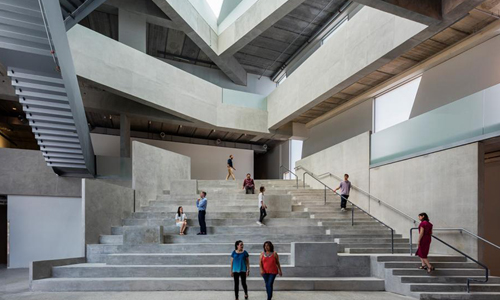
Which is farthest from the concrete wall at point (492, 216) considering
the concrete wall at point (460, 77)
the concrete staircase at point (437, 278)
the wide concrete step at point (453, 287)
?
the wide concrete step at point (453, 287)

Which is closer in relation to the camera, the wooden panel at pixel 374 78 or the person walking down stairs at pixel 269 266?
the person walking down stairs at pixel 269 266

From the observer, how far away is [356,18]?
1362 centimetres

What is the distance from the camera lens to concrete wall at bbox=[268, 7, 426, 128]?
11.7 meters

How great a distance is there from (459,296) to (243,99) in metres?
15.3

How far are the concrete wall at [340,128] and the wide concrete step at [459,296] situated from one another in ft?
31.2

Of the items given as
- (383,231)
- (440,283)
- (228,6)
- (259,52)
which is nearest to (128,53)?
(228,6)

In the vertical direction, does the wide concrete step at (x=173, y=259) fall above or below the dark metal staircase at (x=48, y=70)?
below

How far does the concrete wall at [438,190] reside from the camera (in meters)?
9.70

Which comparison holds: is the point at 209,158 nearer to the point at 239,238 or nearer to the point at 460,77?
the point at 239,238

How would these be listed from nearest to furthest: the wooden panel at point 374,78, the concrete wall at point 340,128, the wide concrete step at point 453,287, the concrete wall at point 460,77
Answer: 1. the wide concrete step at point 453,287
2. the concrete wall at point 460,77
3. the wooden panel at point 374,78
4. the concrete wall at point 340,128

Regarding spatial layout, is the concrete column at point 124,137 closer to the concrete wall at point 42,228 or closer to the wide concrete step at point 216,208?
the concrete wall at point 42,228

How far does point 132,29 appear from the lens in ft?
57.3

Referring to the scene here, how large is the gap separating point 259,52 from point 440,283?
17.9 m

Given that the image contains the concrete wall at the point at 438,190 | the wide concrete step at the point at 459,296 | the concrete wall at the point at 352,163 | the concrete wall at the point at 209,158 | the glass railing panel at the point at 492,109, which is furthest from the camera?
the concrete wall at the point at 209,158
